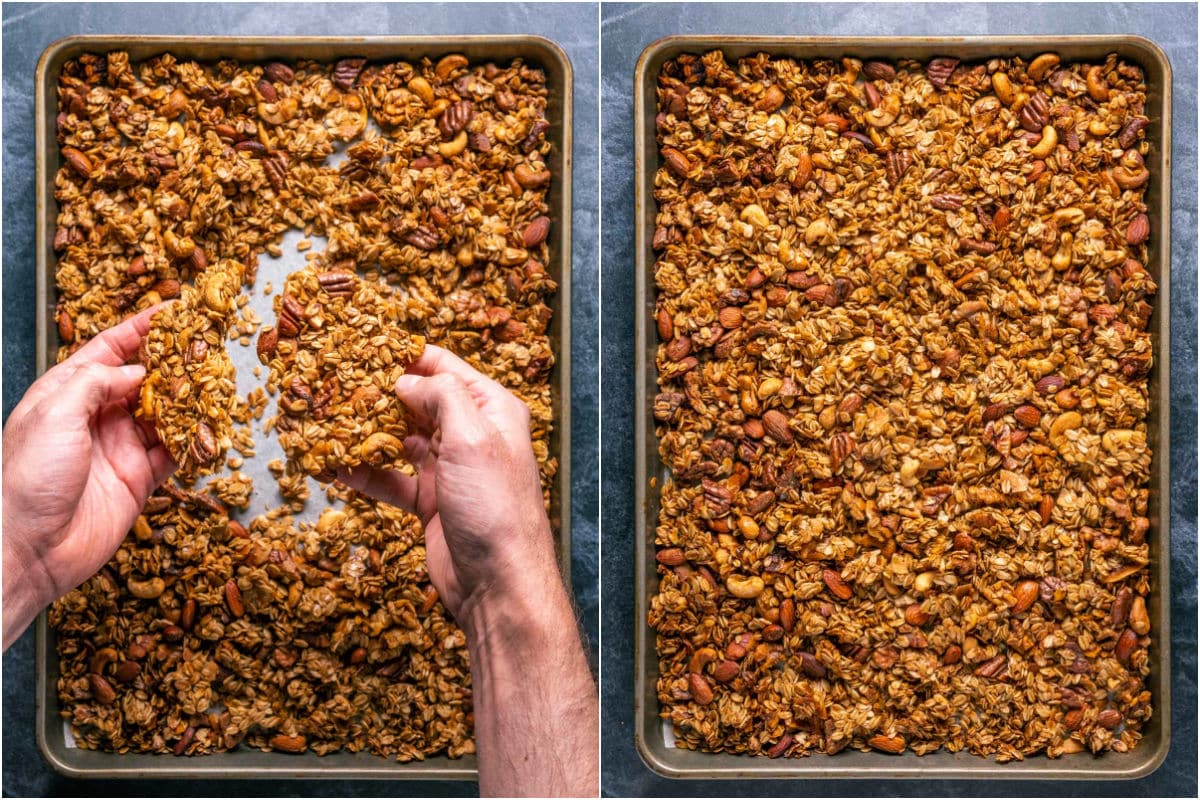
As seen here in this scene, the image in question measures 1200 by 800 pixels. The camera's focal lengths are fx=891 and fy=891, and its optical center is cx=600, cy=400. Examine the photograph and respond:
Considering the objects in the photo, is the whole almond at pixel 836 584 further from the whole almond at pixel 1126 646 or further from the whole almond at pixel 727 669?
the whole almond at pixel 1126 646

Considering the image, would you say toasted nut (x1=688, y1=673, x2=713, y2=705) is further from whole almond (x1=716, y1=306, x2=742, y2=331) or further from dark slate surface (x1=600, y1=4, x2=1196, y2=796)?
whole almond (x1=716, y1=306, x2=742, y2=331)

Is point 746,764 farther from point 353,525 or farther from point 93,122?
point 93,122

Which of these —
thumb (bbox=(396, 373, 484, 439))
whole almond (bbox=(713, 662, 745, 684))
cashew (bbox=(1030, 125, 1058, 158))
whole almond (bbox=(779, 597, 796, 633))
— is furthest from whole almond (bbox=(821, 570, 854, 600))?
cashew (bbox=(1030, 125, 1058, 158))

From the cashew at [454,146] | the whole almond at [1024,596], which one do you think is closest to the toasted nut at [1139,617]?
the whole almond at [1024,596]

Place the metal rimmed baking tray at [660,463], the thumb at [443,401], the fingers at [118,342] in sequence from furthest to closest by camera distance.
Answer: the metal rimmed baking tray at [660,463]
the fingers at [118,342]
the thumb at [443,401]

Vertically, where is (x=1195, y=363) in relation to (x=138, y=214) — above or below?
below

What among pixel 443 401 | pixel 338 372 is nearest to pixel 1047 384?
pixel 443 401

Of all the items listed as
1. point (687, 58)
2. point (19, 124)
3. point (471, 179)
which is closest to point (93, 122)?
point (19, 124)
